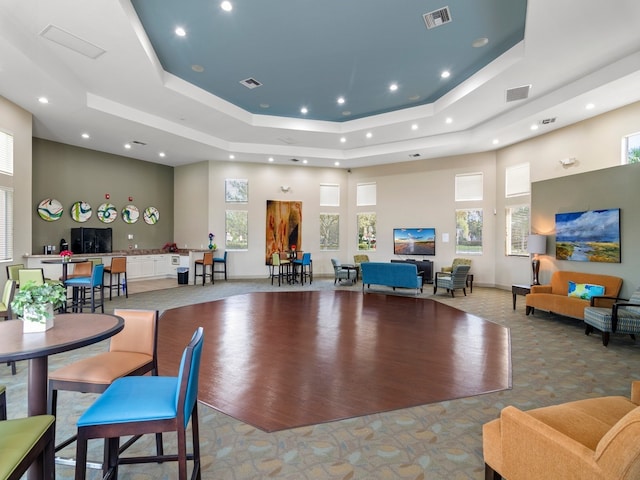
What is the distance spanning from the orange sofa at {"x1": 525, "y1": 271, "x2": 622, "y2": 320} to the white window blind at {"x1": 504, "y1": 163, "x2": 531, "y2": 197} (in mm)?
3211

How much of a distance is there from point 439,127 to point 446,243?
380 centimetres

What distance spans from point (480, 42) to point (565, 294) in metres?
4.91

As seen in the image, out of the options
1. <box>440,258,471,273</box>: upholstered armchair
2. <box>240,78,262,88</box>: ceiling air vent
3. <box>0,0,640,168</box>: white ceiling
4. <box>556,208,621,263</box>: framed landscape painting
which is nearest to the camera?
<box>0,0,640,168</box>: white ceiling

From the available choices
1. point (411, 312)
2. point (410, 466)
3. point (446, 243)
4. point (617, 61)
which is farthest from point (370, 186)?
point (410, 466)

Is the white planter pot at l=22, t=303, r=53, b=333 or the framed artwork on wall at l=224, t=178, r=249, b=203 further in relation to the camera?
the framed artwork on wall at l=224, t=178, r=249, b=203

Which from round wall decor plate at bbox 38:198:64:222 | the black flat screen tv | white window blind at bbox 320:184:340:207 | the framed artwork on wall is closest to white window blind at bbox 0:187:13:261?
round wall decor plate at bbox 38:198:64:222

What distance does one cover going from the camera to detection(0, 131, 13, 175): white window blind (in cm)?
593

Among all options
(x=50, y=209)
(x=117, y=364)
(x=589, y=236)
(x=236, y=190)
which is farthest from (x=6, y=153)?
(x=589, y=236)

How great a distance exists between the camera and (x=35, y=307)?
1937 millimetres

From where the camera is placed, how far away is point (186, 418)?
167cm

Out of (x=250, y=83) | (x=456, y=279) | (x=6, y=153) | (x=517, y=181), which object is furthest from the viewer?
(x=517, y=181)

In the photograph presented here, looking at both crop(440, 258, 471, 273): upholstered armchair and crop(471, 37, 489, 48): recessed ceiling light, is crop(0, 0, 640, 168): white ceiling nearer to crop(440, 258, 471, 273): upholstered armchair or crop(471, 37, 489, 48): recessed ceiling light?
crop(471, 37, 489, 48): recessed ceiling light

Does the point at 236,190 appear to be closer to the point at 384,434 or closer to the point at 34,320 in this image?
the point at 34,320

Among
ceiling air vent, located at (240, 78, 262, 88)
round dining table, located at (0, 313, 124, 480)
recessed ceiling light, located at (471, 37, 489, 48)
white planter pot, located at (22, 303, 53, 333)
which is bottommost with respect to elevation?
round dining table, located at (0, 313, 124, 480)
